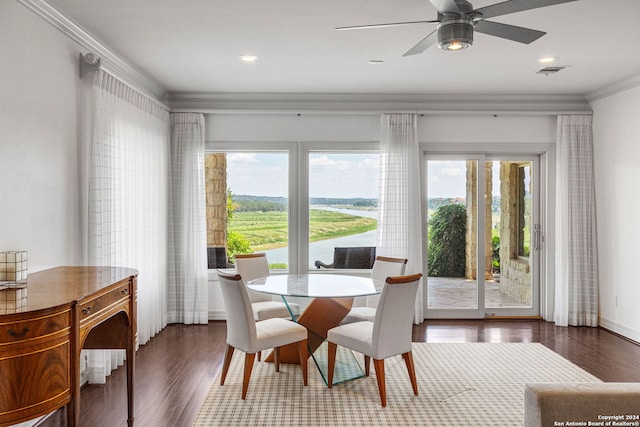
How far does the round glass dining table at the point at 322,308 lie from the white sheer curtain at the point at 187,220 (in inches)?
63.6

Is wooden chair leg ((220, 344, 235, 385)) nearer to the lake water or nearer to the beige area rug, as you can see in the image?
the beige area rug

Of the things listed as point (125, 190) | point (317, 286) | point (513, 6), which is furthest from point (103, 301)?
point (513, 6)

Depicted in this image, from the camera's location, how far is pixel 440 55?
4.06 metres

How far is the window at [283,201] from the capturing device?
5.71 meters

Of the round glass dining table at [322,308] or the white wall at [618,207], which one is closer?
the round glass dining table at [322,308]

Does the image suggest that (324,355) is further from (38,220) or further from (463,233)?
(463,233)

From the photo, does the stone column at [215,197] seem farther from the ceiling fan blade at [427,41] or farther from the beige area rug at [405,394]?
the ceiling fan blade at [427,41]

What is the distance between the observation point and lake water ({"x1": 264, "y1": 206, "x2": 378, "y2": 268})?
572 centimetres

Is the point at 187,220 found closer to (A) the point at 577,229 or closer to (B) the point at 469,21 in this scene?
(B) the point at 469,21

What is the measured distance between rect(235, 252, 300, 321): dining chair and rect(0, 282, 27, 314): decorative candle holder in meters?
2.01

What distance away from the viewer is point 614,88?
5.04 m

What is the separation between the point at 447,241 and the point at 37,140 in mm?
4419

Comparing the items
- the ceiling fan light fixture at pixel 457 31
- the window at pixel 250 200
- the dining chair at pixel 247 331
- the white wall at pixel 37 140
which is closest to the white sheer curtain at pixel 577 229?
the window at pixel 250 200

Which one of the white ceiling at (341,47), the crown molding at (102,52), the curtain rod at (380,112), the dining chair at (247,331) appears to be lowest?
the dining chair at (247,331)
